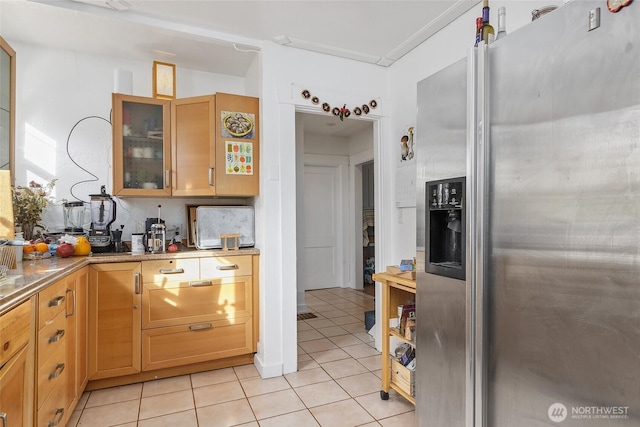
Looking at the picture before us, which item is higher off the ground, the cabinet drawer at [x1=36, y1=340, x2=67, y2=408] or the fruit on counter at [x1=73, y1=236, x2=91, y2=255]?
the fruit on counter at [x1=73, y1=236, x2=91, y2=255]

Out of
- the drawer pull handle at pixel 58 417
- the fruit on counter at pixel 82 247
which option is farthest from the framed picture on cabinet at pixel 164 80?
the drawer pull handle at pixel 58 417

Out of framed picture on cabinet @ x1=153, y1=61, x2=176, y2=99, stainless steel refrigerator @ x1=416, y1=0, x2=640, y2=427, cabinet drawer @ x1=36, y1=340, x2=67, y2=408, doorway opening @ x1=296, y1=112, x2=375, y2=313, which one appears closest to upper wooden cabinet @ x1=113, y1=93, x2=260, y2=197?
framed picture on cabinet @ x1=153, y1=61, x2=176, y2=99

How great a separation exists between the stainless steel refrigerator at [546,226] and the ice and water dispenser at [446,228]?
2cm

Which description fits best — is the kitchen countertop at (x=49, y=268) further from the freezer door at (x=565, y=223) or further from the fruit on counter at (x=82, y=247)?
the freezer door at (x=565, y=223)

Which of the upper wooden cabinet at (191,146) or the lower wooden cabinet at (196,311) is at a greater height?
the upper wooden cabinet at (191,146)

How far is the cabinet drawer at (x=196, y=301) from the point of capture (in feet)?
7.88

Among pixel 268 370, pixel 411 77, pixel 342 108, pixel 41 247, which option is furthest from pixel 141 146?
pixel 411 77

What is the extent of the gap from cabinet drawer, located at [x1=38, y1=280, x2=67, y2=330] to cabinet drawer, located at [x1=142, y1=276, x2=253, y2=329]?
2.19ft

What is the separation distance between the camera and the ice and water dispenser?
1.35 m

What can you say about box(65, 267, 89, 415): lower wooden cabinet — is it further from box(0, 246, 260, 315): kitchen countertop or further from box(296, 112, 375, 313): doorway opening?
box(296, 112, 375, 313): doorway opening

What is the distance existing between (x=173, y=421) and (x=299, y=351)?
48.0 inches

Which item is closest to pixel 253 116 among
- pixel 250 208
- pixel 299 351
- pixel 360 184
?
pixel 250 208

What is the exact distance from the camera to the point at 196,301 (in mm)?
2508

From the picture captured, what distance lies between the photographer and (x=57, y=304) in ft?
5.37
